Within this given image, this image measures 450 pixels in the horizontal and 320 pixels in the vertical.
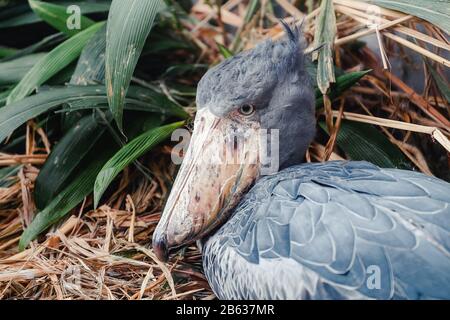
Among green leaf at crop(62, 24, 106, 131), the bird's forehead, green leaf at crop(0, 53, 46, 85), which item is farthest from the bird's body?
green leaf at crop(0, 53, 46, 85)

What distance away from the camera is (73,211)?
2.23 m

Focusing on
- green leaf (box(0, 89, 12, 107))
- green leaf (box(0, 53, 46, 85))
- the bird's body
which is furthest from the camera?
green leaf (box(0, 53, 46, 85))

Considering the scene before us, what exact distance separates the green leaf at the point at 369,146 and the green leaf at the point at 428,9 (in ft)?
1.25

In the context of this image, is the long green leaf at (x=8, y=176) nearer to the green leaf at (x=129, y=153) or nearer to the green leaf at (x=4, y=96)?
the green leaf at (x=4, y=96)

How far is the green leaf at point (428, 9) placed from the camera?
75.2 inches

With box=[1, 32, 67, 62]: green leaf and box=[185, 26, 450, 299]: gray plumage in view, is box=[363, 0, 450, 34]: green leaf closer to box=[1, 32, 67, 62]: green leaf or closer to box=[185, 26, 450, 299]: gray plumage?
box=[185, 26, 450, 299]: gray plumage

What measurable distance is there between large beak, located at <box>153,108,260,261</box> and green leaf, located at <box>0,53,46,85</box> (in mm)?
878

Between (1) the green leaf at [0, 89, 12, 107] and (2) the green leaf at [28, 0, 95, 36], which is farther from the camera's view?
(2) the green leaf at [28, 0, 95, 36]

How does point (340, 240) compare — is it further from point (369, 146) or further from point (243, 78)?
point (369, 146)

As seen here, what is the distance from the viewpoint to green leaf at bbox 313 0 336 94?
1.93 metres

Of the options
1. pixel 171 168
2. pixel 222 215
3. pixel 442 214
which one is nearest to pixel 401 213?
pixel 442 214

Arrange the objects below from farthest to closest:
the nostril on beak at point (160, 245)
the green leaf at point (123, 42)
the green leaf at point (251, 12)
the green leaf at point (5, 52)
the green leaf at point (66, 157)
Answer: the green leaf at point (5, 52), the green leaf at point (251, 12), the green leaf at point (66, 157), the green leaf at point (123, 42), the nostril on beak at point (160, 245)

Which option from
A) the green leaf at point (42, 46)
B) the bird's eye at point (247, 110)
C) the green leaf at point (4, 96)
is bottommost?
the bird's eye at point (247, 110)

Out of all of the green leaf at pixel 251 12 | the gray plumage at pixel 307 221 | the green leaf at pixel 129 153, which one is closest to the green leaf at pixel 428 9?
the gray plumage at pixel 307 221
